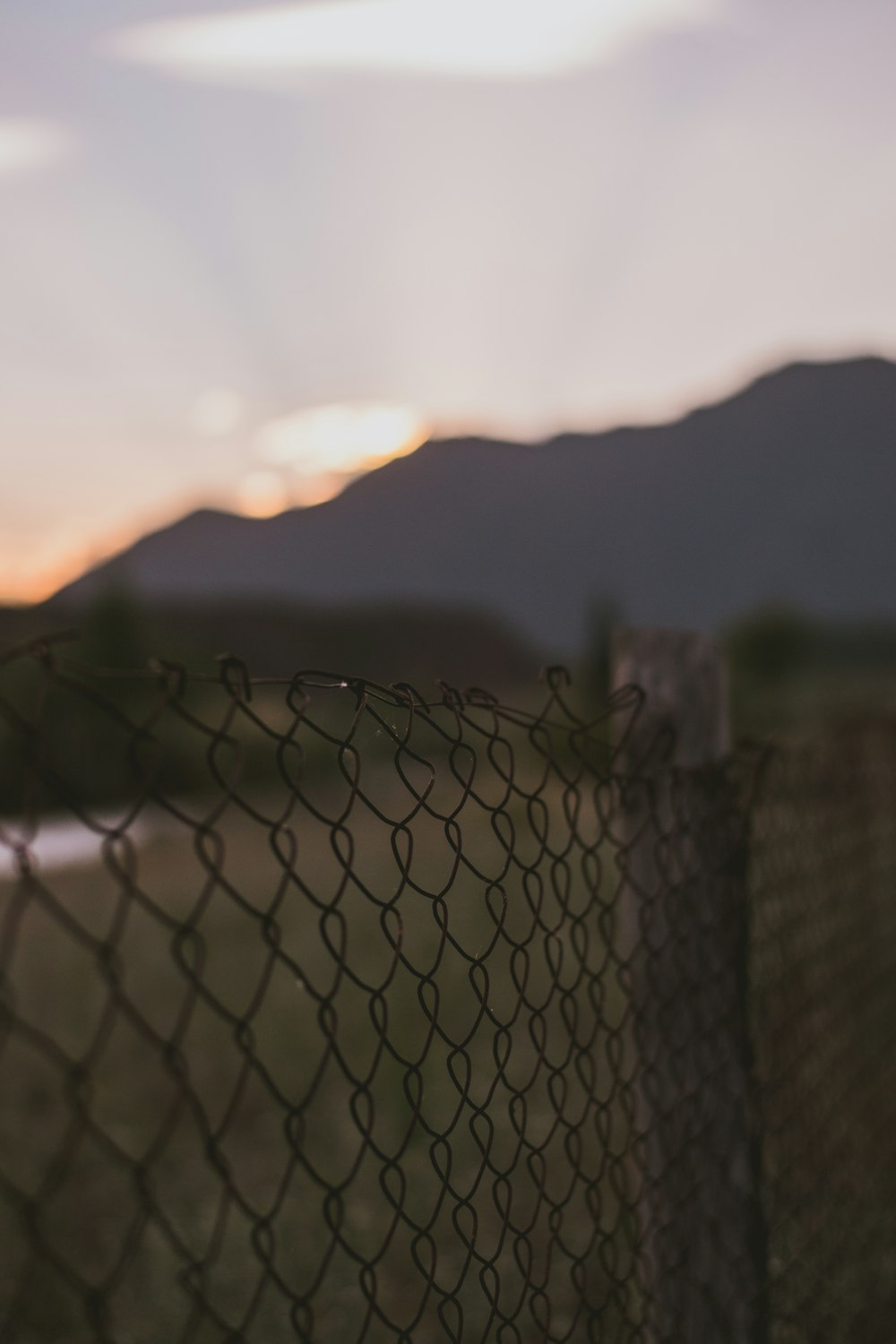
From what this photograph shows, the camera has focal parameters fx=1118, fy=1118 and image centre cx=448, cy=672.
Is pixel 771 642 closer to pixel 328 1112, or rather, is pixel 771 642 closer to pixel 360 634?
pixel 360 634

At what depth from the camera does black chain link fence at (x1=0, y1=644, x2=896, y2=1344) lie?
104 cm

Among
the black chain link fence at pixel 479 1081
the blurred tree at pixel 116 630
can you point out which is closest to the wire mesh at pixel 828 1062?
the black chain link fence at pixel 479 1081

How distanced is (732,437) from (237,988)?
192 meters

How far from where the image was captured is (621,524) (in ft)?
559

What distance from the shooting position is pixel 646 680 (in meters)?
1.98

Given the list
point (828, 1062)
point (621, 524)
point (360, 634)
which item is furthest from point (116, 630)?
point (621, 524)

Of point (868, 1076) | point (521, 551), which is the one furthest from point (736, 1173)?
point (521, 551)

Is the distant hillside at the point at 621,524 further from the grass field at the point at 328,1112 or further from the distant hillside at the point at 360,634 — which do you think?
the grass field at the point at 328,1112

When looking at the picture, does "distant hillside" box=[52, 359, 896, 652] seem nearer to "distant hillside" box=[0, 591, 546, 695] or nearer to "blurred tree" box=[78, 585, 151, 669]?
"distant hillside" box=[0, 591, 546, 695]

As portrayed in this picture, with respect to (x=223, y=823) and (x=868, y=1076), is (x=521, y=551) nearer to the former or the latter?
(x=223, y=823)

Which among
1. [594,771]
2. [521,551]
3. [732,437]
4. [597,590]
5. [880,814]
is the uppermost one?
[732,437]

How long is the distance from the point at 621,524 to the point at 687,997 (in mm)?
172115

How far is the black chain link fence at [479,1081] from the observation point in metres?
1.04

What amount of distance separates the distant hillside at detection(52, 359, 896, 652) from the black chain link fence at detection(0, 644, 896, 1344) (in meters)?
127
